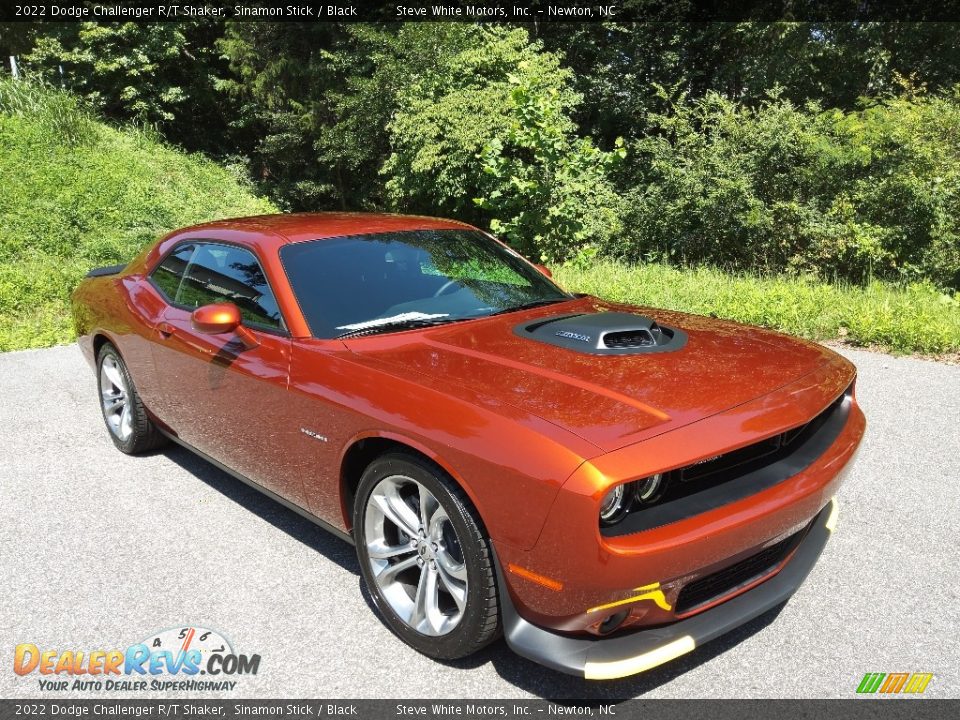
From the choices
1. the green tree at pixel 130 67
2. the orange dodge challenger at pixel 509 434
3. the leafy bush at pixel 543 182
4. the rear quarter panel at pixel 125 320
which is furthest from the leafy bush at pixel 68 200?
the orange dodge challenger at pixel 509 434

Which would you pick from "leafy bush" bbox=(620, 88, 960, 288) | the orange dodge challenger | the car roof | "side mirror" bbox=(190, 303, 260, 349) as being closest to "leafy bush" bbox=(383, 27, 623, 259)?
"leafy bush" bbox=(620, 88, 960, 288)

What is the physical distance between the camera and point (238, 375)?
11.3 ft

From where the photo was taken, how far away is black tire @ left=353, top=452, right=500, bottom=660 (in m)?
2.40

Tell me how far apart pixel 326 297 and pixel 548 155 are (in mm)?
8189

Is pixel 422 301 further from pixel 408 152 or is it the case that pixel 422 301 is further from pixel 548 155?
pixel 408 152

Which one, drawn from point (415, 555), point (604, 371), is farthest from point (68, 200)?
point (604, 371)

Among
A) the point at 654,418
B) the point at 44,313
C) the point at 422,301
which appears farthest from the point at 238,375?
the point at 44,313

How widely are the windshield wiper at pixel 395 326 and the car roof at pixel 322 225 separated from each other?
0.74 m

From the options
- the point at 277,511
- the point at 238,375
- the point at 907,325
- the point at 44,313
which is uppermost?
the point at 238,375

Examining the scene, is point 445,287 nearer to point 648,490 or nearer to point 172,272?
point 648,490

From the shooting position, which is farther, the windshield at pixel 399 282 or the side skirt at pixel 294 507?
the windshield at pixel 399 282

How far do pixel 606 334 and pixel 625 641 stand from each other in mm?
1208

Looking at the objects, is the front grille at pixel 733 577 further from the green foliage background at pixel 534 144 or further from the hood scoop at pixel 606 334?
the green foliage background at pixel 534 144

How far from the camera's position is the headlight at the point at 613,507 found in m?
2.24
